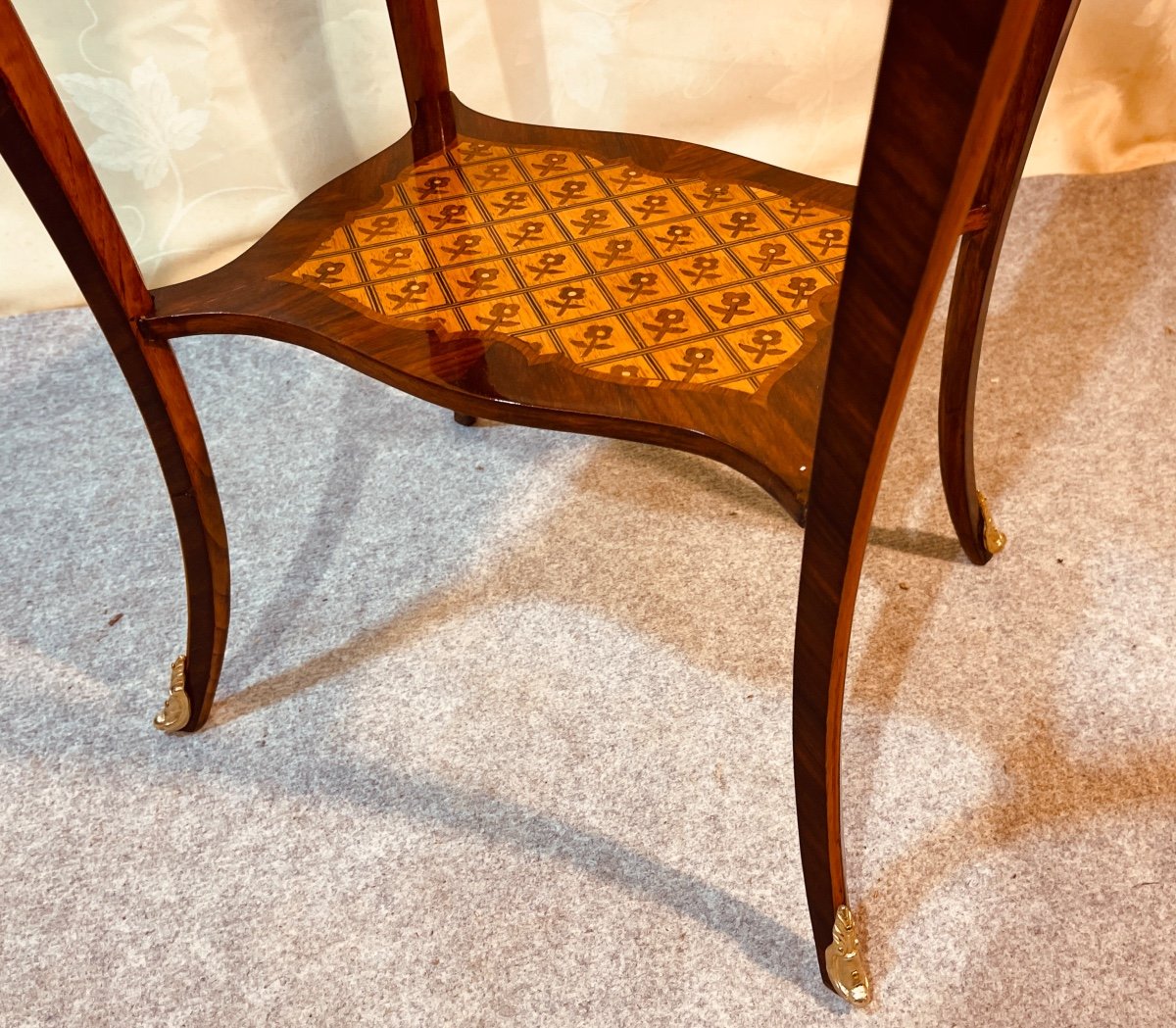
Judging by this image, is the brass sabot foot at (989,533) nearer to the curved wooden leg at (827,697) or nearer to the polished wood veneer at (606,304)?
the polished wood veneer at (606,304)

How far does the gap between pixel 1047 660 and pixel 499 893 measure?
46cm

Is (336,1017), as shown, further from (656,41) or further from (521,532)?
(656,41)

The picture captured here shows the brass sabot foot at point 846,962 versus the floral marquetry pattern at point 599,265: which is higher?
the floral marquetry pattern at point 599,265

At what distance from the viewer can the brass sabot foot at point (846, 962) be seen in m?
0.66

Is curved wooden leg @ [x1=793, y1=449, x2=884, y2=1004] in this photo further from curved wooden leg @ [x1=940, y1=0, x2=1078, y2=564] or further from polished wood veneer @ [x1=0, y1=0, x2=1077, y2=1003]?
curved wooden leg @ [x1=940, y1=0, x2=1078, y2=564]

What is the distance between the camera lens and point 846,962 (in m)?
0.66

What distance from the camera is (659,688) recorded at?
34.0 inches

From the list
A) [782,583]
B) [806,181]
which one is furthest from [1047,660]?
[806,181]

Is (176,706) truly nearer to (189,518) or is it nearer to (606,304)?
(189,518)

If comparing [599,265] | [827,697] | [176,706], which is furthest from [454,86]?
[827,697]

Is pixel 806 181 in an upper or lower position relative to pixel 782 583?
upper

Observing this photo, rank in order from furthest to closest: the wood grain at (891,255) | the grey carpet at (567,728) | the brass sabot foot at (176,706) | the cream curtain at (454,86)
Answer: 1. the cream curtain at (454,86)
2. the brass sabot foot at (176,706)
3. the grey carpet at (567,728)
4. the wood grain at (891,255)

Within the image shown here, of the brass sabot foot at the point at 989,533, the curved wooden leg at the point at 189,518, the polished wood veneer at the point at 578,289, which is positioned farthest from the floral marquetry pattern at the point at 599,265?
the brass sabot foot at the point at 989,533

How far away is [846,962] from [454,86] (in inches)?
40.9
